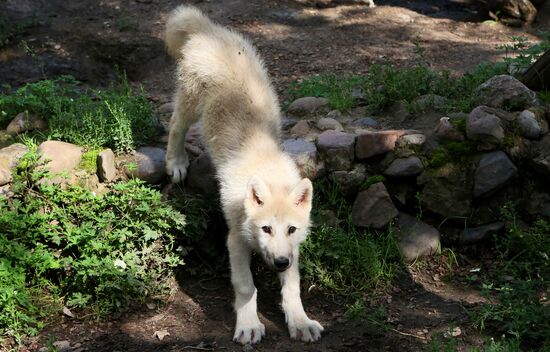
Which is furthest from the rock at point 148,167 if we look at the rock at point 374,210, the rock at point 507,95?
the rock at point 507,95

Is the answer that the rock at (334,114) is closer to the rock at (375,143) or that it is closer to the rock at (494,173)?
the rock at (375,143)

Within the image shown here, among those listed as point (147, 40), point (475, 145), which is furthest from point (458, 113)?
point (147, 40)

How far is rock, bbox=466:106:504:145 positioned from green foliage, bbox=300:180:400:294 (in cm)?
129

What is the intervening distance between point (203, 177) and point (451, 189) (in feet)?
7.94

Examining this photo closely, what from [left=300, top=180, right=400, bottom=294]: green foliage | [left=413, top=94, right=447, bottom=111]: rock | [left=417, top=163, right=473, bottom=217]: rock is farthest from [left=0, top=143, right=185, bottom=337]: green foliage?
[left=413, top=94, right=447, bottom=111]: rock

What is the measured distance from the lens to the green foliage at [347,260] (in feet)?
17.3

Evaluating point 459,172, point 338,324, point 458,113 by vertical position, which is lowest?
point 338,324

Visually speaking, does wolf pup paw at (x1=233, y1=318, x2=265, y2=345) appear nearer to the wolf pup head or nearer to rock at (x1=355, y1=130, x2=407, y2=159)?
the wolf pup head

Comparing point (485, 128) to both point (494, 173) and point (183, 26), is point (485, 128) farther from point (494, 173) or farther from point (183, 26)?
point (183, 26)

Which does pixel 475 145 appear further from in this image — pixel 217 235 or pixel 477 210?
pixel 217 235

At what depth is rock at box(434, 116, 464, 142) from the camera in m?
5.85

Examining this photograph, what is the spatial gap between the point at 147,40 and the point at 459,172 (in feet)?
20.6

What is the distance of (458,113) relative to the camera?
19.9 ft

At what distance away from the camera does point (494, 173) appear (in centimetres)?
566
